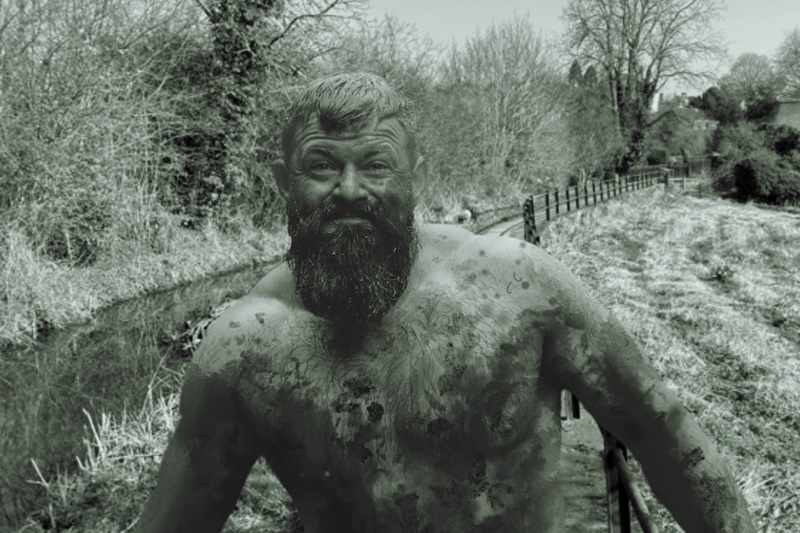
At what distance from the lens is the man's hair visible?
1306mm

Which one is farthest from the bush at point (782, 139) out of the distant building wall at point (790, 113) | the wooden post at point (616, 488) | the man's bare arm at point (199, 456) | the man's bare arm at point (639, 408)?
the man's bare arm at point (199, 456)

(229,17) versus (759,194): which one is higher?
(229,17)

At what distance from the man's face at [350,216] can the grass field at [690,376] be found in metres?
3.33

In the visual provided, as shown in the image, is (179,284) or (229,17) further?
(229,17)

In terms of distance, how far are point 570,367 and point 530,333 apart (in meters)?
0.12

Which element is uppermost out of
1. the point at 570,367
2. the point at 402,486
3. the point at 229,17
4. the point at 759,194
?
the point at 229,17

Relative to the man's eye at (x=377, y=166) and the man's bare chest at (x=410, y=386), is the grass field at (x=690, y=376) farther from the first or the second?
the man's eye at (x=377, y=166)

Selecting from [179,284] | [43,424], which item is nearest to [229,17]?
[179,284]

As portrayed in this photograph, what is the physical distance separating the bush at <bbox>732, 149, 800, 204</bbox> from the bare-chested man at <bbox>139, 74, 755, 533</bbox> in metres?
31.4

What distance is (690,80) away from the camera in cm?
3675

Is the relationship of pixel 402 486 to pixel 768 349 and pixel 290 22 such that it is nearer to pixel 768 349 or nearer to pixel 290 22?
pixel 768 349

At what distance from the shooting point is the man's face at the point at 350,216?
1283mm

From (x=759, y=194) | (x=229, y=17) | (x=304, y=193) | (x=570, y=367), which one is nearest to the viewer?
(x=304, y=193)

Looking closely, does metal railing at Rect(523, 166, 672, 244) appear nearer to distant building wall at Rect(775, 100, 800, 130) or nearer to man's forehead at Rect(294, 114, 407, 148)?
man's forehead at Rect(294, 114, 407, 148)
